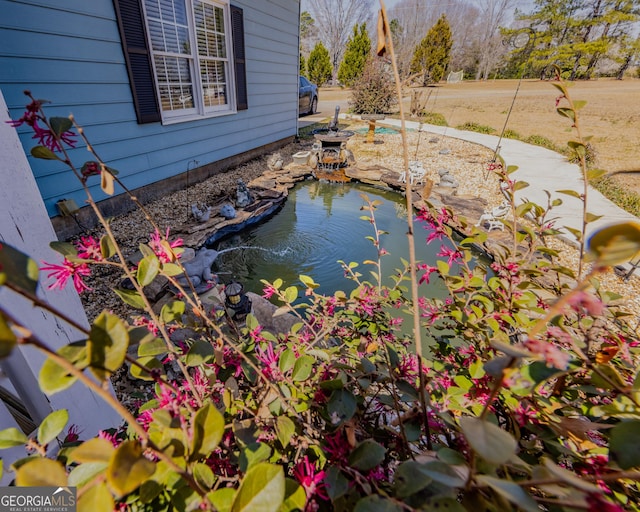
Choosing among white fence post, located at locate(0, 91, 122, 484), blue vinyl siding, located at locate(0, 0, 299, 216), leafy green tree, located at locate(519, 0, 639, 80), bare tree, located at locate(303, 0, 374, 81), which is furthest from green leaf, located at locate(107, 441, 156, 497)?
bare tree, located at locate(303, 0, 374, 81)

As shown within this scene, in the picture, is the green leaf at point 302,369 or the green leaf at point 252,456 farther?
the green leaf at point 302,369

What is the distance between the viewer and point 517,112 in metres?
13.9

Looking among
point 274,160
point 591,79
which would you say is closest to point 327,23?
point 591,79

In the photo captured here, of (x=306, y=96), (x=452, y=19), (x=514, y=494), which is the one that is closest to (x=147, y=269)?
(x=514, y=494)

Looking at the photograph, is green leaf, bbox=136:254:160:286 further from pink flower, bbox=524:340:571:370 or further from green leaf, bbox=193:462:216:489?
pink flower, bbox=524:340:571:370

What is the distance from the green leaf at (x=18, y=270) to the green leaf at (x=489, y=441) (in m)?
0.38

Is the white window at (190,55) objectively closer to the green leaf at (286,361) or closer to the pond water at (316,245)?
the pond water at (316,245)

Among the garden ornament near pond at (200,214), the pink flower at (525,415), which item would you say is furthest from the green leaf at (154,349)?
the garden ornament near pond at (200,214)

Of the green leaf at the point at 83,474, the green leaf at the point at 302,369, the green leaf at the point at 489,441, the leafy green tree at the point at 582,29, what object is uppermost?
the leafy green tree at the point at 582,29

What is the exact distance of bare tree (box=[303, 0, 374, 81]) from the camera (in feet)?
93.9

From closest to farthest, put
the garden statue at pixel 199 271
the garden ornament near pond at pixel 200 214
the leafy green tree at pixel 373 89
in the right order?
the garden statue at pixel 199 271 < the garden ornament near pond at pixel 200 214 < the leafy green tree at pixel 373 89

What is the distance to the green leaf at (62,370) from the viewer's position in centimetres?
27

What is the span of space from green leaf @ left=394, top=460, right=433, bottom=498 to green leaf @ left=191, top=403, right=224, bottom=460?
207mm

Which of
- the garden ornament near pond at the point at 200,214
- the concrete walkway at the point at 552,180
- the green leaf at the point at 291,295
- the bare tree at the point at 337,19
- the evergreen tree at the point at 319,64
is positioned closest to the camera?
the green leaf at the point at 291,295
